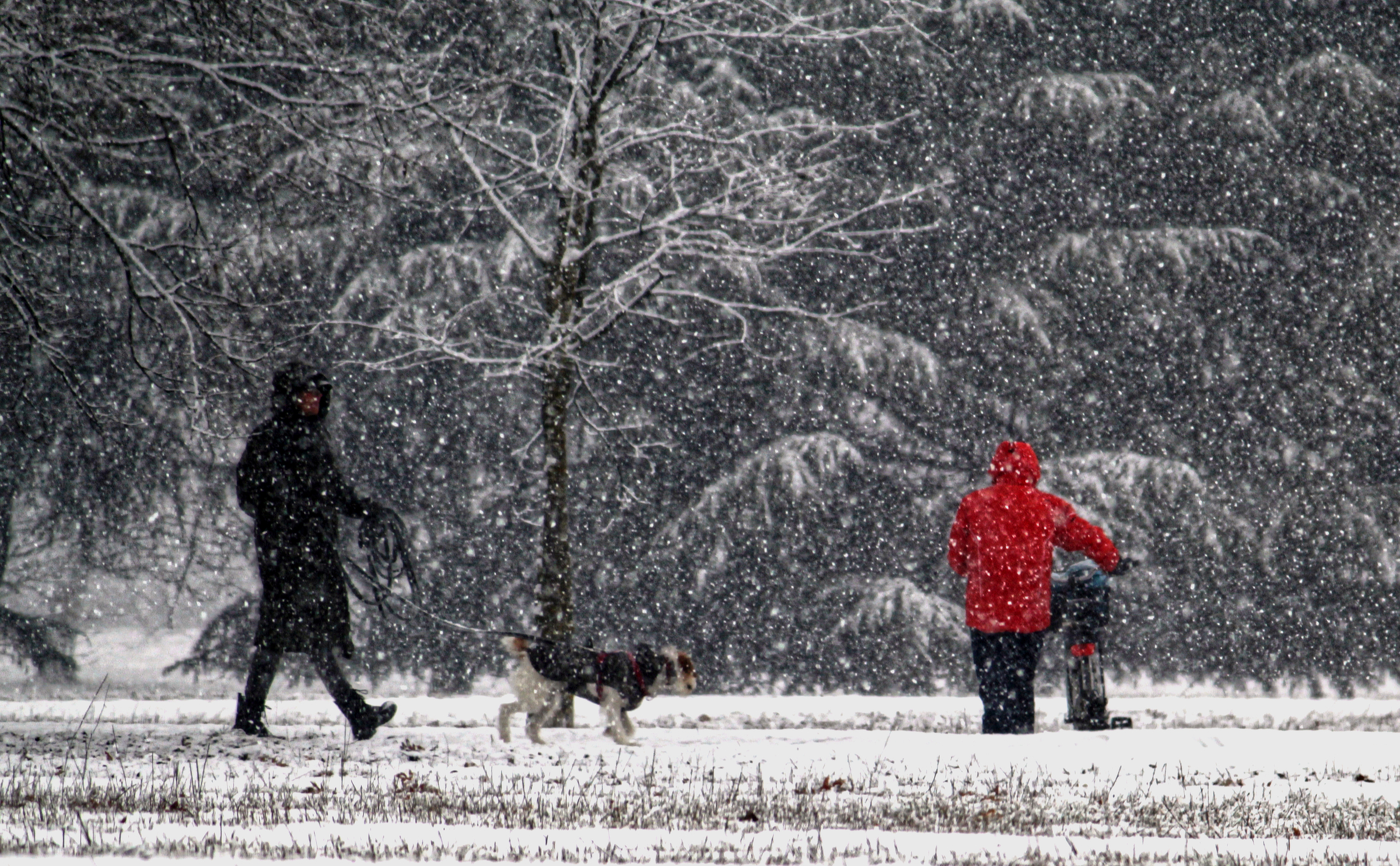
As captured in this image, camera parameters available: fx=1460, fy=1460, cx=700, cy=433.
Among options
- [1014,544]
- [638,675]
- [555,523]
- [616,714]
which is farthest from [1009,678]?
[555,523]

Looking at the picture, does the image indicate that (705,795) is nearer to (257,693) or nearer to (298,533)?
(298,533)

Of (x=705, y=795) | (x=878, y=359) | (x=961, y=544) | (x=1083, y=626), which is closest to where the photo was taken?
(x=705, y=795)

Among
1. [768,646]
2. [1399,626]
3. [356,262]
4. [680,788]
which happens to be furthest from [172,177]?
[1399,626]

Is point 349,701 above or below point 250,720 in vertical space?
above

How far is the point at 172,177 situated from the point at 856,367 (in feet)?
24.2

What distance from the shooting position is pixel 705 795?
231 inches

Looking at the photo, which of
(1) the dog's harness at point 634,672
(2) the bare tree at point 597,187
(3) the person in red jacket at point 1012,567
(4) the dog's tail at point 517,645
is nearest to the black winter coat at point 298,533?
(4) the dog's tail at point 517,645

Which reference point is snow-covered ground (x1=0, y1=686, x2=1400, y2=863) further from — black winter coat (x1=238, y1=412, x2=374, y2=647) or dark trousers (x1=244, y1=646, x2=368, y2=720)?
black winter coat (x1=238, y1=412, x2=374, y2=647)

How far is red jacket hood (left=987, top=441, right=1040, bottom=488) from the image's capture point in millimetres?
8969

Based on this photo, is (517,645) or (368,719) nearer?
(368,719)

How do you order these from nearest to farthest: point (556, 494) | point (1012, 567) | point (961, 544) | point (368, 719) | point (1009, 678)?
point (368, 719)
point (1012, 567)
point (1009, 678)
point (961, 544)
point (556, 494)

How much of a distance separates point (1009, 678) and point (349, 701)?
3.91 metres

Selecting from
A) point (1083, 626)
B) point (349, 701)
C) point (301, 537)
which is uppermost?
point (301, 537)

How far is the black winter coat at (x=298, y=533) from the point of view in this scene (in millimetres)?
8164
